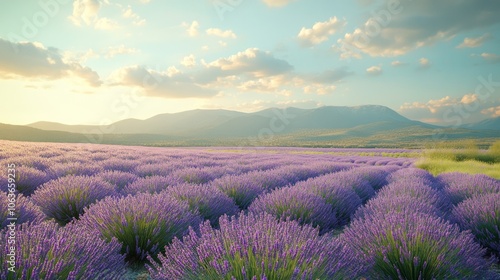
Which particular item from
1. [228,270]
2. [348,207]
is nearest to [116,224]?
[228,270]

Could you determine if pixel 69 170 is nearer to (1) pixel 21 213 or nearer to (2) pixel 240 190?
(1) pixel 21 213

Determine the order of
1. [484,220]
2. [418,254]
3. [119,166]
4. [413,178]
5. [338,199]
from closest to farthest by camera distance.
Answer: [418,254]
[484,220]
[338,199]
[413,178]
[119,166]

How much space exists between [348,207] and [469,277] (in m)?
2.32

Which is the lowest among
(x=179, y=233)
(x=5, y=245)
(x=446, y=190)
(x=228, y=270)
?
(x=446, y=190)

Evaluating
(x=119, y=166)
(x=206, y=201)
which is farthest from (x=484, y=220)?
(x=119, y=166)

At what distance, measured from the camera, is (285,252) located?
1536 millimetres

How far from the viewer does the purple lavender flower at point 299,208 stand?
134 inches

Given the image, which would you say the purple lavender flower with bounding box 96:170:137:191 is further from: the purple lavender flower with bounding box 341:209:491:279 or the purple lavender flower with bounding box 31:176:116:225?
the purple lavender flower with bounding box 341:209:491:279

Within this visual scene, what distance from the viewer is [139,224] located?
97.8 inches

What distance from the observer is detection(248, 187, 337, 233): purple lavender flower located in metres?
3.41

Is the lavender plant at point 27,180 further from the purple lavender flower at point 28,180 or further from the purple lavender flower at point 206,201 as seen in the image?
the purple lavender flower at point 206,201

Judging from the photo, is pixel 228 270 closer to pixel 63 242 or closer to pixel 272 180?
pixel 63 242

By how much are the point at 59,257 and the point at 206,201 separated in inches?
78.2

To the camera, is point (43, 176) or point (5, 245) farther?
point (43, 176)
